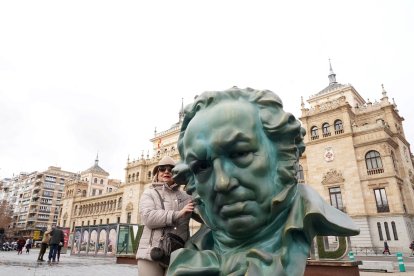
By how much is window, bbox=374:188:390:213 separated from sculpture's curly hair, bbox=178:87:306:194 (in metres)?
20.8

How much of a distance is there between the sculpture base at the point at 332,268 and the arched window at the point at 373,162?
1496cm

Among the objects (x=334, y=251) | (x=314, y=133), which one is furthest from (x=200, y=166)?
(x=314, y=133)

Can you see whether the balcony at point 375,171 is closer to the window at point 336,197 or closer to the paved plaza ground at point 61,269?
the window at point 336,197

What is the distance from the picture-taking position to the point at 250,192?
1.14 m

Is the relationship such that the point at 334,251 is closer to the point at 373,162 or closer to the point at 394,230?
the point at 394,230

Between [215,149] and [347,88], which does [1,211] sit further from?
[215,149]

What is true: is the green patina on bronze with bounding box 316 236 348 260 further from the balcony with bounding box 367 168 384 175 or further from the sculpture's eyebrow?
the balcony with bounding box 367 168 384 175

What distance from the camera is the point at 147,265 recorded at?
6.59ft

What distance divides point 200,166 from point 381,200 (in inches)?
840

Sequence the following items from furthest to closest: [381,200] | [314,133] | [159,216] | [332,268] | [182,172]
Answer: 1. [314,133]
2. [381,200]
3. [332,268]
4. [159,216]
5. [182,172]

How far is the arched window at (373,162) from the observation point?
1948 cm

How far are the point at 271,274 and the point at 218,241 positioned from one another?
297 millimetres

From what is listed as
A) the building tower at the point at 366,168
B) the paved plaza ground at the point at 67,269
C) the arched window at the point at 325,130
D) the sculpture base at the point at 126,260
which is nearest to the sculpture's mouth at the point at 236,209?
the paved plaza ground at the point at 67,269

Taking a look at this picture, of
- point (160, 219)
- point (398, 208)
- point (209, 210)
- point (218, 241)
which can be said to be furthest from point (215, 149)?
point (398, 208)
